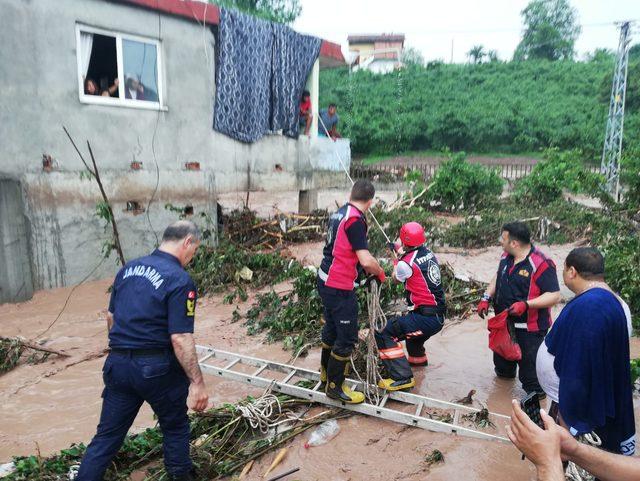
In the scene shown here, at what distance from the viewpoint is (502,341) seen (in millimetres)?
4535

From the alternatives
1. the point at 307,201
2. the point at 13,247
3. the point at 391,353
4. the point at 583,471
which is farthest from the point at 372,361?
the point at 307,201

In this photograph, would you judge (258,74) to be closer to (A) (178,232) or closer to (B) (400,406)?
(A) (178,232)

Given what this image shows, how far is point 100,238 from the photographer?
900 centimetres

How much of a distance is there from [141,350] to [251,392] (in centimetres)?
214

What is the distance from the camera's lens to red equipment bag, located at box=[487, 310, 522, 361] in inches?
175

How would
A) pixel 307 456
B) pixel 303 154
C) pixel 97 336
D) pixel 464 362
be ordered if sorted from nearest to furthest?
pixel 307 456
pixel 464 362
pixel 97 336
pixel 303 154

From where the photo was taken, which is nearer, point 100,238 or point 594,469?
point 594,469

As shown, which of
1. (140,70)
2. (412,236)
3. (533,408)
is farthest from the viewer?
(140,70)

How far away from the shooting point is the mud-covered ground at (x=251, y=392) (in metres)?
3.61

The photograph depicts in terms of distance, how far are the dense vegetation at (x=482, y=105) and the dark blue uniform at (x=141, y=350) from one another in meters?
30.4

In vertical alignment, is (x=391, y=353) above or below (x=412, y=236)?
below

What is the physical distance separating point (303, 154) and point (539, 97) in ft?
96.9

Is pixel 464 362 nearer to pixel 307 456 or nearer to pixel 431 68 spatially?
pixel 307 456

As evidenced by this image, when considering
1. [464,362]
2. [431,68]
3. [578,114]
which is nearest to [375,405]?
[464,362]
